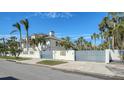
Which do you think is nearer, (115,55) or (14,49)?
(115,55)

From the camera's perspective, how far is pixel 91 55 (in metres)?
24.9

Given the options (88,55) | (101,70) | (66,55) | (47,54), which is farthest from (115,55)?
(47,54)

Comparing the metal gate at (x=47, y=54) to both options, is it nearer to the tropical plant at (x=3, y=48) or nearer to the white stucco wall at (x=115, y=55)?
the white stucco wall at (x=115, y=55)

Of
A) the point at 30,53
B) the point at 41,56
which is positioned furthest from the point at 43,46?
the point at 41,56

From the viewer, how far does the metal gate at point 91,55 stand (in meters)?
23.7

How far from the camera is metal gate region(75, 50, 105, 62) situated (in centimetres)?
2370

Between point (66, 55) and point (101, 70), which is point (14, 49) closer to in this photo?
point (66, 55)

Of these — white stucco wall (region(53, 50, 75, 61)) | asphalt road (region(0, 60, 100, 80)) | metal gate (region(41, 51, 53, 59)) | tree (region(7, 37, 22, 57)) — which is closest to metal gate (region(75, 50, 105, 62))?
white stucco wall (region(53, 50, 75, 61))

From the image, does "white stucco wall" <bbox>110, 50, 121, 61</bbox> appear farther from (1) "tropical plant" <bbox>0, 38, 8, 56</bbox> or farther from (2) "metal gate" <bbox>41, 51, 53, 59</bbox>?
(1) "tropical plant" <bbox>0, 38, 8, 56</bbox>
